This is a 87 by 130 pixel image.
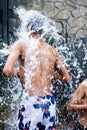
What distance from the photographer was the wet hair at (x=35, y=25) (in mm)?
4461

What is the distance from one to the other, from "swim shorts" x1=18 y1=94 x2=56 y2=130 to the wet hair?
2.12 feet

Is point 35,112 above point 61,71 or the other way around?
the other way around

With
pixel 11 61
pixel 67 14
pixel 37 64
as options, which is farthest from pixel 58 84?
pixel 11 61

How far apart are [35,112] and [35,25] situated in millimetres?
852

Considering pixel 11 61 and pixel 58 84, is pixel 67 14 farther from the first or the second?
pixel 11 61

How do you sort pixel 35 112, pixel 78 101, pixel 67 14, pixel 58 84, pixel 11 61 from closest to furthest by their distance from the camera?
pixel 11 61 < pixel 35 112 < pixel 78 101 < pixel 58 84 < pixel 67 14

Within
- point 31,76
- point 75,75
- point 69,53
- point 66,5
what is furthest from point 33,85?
point 66,5

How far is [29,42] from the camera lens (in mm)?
4473

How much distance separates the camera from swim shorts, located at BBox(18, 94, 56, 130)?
14.4 feet

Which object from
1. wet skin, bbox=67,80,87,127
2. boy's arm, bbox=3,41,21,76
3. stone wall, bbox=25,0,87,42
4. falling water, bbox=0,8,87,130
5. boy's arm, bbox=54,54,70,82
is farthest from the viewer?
stone wall, bbox=25,0,87,42

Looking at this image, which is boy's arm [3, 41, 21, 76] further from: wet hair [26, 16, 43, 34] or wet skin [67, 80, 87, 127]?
wet skin [67, 80, 87, 127]

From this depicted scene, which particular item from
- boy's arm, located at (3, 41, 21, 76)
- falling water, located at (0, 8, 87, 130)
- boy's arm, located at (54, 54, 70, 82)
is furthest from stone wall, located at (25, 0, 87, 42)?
boy's arm, located at (3, 41, 21, 76)

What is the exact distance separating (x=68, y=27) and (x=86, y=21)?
422 millimetres

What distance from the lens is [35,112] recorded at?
439 centimetres
